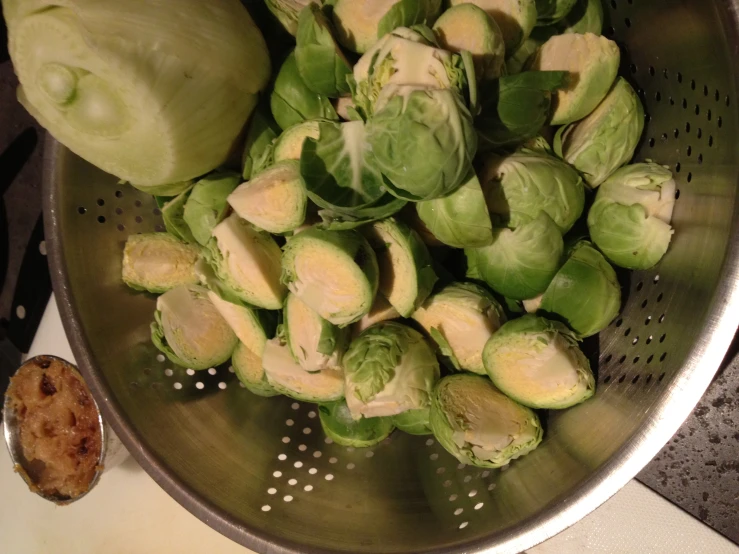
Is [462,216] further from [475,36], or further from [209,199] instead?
[209,199]

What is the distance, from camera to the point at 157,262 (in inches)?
64.5

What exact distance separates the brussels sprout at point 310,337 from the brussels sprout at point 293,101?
486 mm

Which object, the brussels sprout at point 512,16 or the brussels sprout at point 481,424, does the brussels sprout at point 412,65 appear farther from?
the brussels sprout at point 481,424

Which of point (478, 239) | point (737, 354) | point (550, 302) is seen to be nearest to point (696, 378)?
point (550, 302)

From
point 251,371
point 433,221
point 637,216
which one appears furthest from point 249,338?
point 637,216

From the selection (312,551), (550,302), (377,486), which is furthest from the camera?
(377,486)

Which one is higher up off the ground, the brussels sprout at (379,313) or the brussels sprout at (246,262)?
the brussels sprout at (246,262)

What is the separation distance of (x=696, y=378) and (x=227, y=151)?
124 cm

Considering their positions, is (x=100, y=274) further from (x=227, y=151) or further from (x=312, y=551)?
(x=312, y=551)

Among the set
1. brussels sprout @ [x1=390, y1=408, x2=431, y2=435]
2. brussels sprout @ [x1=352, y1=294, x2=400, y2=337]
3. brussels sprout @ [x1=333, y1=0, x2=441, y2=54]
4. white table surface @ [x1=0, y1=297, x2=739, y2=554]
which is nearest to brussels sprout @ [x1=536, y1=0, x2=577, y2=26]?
brussels sprout @ [x1=333, y1=0, x2=441, y2=54]

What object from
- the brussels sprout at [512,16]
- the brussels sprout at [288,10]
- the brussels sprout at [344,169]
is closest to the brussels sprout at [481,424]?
the brussels sprout at [344,169]

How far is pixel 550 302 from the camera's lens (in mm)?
1431

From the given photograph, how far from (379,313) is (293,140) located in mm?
516

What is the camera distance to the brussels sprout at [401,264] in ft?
4.49
